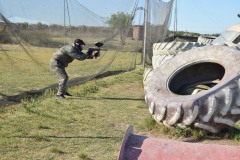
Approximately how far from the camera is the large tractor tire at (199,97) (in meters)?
5.38

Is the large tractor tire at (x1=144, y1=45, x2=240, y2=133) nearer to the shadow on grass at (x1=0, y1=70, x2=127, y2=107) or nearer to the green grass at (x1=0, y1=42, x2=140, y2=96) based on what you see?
the green grass at (x1=0, y1=42, x2=140, y2=96)

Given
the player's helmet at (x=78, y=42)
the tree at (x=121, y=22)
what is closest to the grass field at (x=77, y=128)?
the player's helmet at (x=78, y=42)

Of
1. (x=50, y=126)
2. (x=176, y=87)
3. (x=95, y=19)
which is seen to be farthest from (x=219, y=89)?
(x=95, y=19)

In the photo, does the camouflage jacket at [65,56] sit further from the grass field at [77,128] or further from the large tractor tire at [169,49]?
the large tractor tire at [169,49]

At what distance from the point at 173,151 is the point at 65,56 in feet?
20.2

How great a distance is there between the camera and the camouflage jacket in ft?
28.1

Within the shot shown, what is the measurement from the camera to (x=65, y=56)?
351 inches

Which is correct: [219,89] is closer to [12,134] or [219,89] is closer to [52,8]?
[12,134]

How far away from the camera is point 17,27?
7.48 metres

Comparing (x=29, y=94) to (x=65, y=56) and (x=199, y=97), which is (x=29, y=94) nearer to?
(x=65, y=56)

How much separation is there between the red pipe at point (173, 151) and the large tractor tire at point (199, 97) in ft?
7.48

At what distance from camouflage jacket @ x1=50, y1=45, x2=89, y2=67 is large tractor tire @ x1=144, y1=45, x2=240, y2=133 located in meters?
2.22

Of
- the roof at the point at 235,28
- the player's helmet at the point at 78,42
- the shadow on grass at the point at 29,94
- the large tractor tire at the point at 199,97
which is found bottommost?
the shadow on grass at the point at 29,94

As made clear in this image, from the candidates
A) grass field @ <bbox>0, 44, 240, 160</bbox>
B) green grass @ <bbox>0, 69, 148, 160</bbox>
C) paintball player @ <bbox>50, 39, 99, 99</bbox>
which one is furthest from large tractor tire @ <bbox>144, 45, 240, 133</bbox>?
paintball player @ <bbox>50, 39, 99, 99</bbox>
